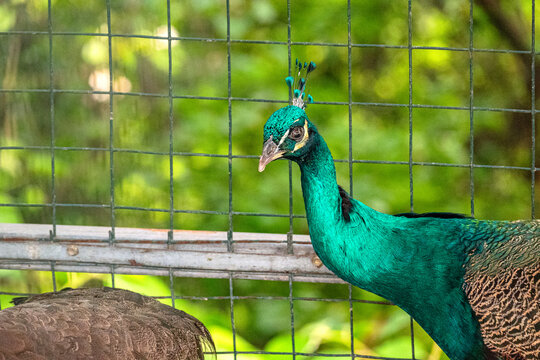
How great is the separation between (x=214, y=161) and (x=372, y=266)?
2.03 meters

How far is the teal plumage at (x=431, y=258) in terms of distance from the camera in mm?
2549

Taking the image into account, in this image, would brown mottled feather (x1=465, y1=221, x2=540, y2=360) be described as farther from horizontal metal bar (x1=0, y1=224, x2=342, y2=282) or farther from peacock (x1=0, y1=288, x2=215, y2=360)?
peacock (x1=0, y1=288, x2=215, y2=360)

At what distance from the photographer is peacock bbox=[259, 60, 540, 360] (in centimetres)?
255

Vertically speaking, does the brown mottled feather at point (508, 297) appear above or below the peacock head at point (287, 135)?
below

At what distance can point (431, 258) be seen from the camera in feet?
8.80

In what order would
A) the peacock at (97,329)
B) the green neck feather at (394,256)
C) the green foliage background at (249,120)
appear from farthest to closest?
the green foliage background at (249,120) < the green neck feather at (394,256) < the peacock at (97,329)

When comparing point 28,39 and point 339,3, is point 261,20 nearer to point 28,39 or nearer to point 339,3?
point 339,3

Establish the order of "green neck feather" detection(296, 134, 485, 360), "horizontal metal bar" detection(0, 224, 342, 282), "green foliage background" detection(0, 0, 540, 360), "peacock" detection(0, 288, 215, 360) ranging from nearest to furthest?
"peacock" detection(0, 288, 215, 360) < "green neck feather" detection(296, 134, 485, 360) < "horizontal metal bar" detection(0, 224, 342, 282) < "green foliage background" detection(0, 0, 540, 360)

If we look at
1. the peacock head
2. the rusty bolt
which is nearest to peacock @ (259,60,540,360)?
the peacock head

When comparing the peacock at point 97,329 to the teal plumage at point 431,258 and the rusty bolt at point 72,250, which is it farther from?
the teal plumage at point 431,258

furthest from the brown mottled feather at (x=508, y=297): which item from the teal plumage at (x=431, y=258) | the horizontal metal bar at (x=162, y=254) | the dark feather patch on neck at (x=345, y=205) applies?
the horizontal metal bar at (x=162, y=254)

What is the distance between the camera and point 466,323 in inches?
103

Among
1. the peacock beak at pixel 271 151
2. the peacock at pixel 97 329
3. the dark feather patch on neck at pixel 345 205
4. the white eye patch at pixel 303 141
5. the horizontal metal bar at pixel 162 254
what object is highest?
the white eye patch at pixel 303 141

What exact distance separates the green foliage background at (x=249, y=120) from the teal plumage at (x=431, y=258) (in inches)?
43.2
